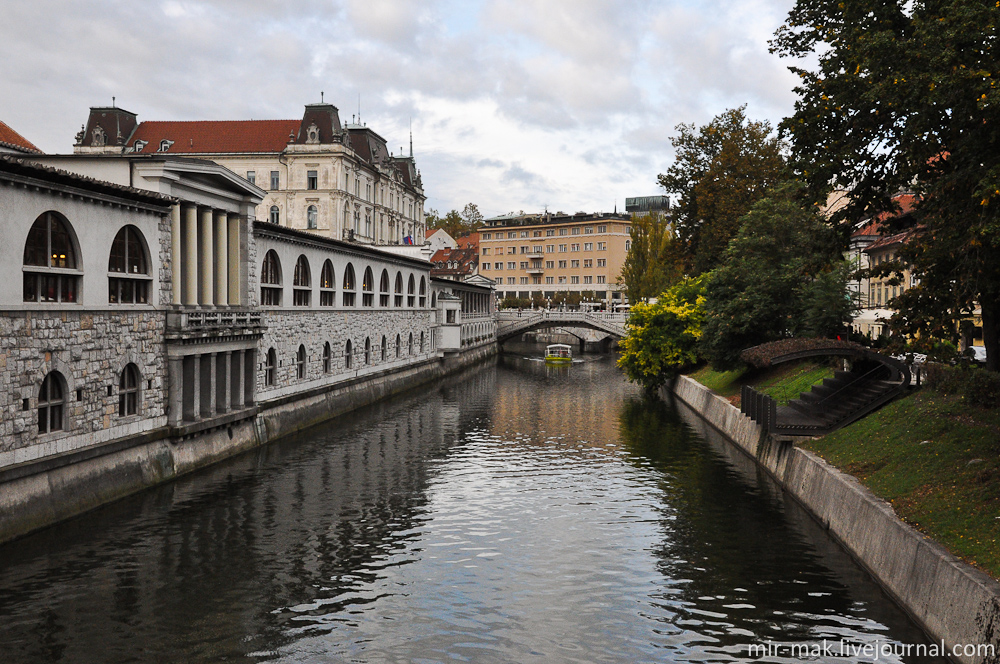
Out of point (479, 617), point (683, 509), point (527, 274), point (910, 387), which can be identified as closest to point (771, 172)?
point (910, 387)

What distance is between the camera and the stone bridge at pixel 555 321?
325 ft

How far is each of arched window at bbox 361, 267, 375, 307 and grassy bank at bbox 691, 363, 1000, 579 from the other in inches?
1391

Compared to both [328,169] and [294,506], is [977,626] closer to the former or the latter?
[294,506]

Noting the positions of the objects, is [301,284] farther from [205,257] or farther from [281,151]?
[281,151]

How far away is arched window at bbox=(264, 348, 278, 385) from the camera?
40.1 meters

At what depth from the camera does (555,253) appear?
154 meters

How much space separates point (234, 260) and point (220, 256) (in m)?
1.72

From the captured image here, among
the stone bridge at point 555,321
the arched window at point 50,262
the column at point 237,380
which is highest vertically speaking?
the arched window at point 50,262

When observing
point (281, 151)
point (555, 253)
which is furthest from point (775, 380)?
point (555, 253)

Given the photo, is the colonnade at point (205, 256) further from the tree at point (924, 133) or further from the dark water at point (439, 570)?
the tree at point (924, 133)

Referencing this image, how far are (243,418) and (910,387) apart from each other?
26.4 meters

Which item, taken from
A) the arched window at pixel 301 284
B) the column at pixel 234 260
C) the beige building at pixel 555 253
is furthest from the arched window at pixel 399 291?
Answer: the beige building at pixel 555 253

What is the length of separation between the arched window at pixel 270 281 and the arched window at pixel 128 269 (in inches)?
432

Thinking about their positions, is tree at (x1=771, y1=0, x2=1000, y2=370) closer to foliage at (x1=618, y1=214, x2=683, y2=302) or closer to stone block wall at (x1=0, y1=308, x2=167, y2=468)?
stone block wall at (x1=0, y1=308, x2=167, y2=468)
